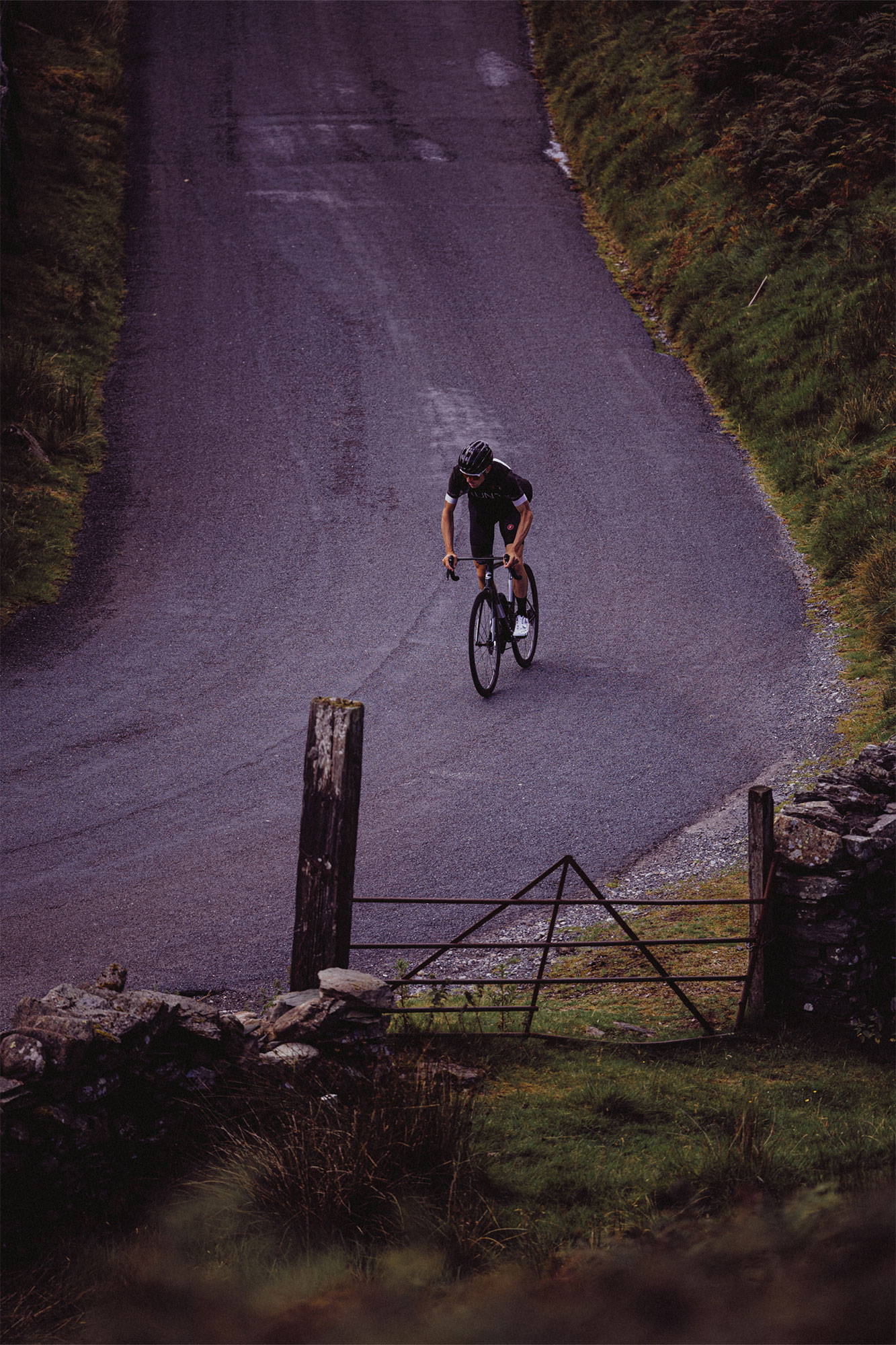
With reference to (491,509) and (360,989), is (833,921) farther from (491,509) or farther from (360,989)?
(491,509)

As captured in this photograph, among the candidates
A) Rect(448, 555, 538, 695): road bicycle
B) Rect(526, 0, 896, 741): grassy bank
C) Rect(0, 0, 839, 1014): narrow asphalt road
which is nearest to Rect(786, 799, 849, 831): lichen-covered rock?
Rect(0, 0, 839, 1014): narrow asphalt road

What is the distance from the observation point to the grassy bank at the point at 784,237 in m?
13.6

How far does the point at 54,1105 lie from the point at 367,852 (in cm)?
423

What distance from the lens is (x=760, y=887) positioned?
6113 mm

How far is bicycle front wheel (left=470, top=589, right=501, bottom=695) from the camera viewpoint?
35.7 ft

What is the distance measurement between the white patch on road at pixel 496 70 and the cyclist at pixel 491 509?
21.8 metres

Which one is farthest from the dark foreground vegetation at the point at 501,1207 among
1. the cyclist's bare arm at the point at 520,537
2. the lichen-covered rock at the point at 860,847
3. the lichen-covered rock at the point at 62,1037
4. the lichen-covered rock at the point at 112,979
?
the cyclist's bare arm at the point at 520,537

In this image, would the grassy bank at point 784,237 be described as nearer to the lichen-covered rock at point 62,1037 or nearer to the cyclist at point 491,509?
the cyclist at point 491,509

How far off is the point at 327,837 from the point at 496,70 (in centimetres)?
2902

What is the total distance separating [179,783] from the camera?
940 centimetres

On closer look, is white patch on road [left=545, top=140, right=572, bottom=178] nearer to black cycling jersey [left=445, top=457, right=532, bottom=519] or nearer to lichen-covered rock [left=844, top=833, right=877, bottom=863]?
black cycling jersey [left=445, top=457, right=532, bottom=519]

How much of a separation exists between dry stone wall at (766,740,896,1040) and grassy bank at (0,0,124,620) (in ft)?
30.6

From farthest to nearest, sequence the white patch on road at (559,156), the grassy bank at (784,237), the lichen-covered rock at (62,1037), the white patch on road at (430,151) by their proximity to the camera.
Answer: the white patch on road at (430,151), the white patch on road at (559,156), the grassy bank at (784,237), the lichen-covered rock at (62,1037)

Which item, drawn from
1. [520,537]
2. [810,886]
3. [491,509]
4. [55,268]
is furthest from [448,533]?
[55,268]
